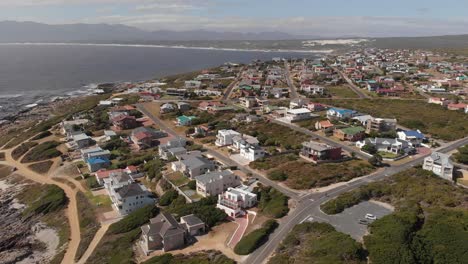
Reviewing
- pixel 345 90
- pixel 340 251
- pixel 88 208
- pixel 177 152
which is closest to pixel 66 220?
pixel 88 208

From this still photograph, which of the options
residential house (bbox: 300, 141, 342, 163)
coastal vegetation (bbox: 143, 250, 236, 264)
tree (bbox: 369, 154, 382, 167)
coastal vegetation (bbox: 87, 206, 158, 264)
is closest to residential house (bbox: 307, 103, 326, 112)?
residential house (bbox: 300, 141, 342, 163)

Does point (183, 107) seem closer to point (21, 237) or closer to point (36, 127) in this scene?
point (36, 127)

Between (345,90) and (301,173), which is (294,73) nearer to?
(345,90)

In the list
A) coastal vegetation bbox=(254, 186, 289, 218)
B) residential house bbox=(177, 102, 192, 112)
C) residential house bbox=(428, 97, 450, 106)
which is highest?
residential house bbox=(428, 97, 450, 106)

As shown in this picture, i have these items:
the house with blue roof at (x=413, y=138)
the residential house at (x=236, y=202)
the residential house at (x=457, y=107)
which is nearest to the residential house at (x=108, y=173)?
the residential house at (x=236, y=202)

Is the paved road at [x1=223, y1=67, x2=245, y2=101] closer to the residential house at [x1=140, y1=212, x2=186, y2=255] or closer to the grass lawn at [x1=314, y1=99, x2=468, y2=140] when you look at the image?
the grass lawn at [x1=314, y1=99, x2=468, y2=140]

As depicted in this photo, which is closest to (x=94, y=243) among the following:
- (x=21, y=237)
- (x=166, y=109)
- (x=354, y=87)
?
(x=21, y=237)

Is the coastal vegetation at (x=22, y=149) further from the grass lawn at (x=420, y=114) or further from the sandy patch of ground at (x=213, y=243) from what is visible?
the grass lawn at (x=420, y=114)
